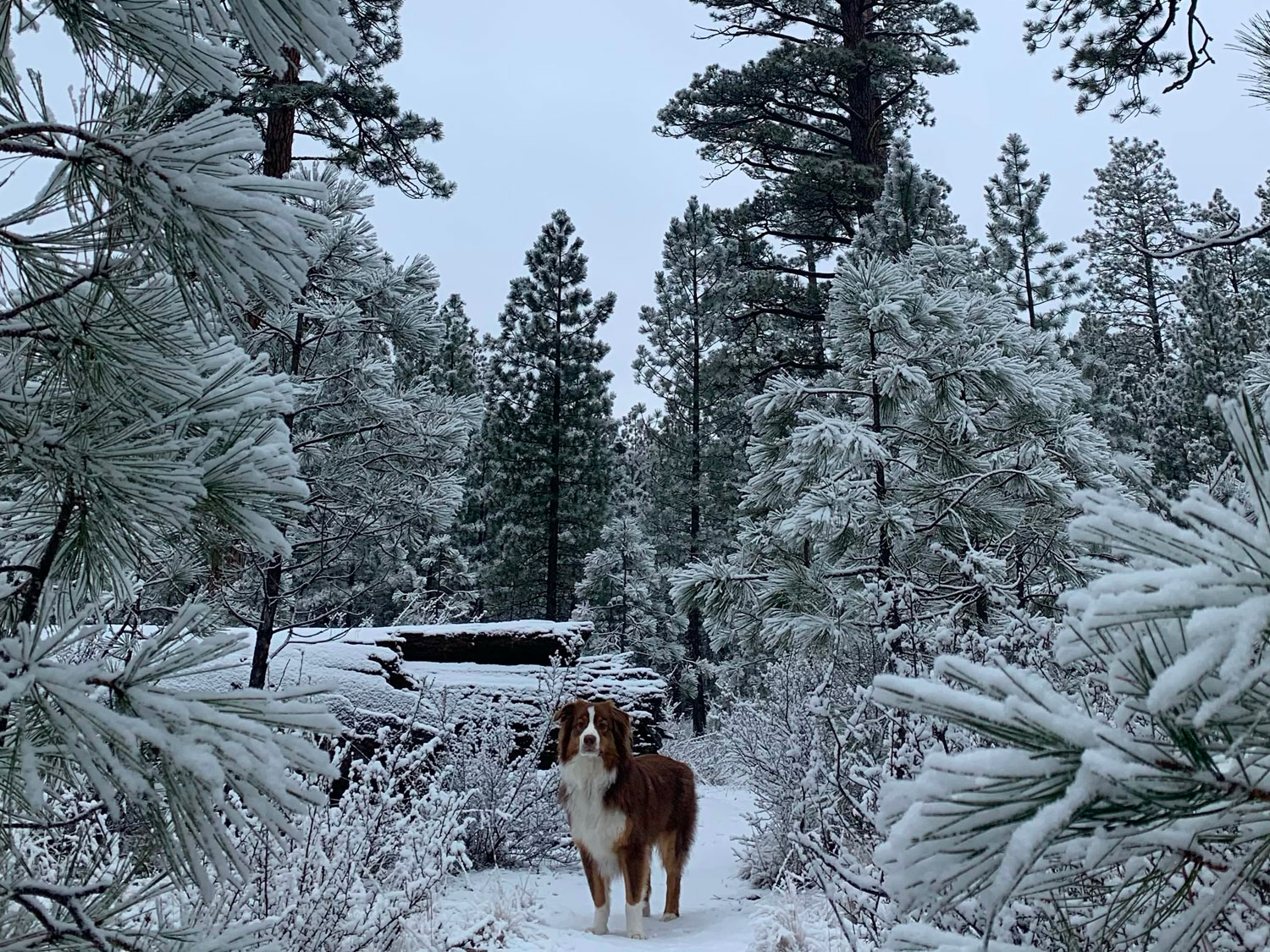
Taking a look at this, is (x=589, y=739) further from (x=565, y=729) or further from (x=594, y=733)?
(x=565, y=729)

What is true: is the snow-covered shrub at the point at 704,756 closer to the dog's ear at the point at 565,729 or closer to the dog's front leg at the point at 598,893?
the dog's ear at the point at 565,729

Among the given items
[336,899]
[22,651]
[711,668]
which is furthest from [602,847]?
[711,668]

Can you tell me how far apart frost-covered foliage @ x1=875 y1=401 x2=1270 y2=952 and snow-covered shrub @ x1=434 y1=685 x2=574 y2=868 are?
21.8ft

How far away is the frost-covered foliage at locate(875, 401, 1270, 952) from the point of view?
0.65 metres

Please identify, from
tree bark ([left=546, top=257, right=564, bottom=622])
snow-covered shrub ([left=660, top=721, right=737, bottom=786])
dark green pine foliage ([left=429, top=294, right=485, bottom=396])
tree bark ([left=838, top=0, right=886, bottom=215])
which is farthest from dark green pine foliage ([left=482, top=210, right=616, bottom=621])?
tree bark ([left=838, top=0, right=886, bottom=215])

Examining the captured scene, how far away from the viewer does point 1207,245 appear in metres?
3.38

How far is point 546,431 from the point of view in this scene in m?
25.3

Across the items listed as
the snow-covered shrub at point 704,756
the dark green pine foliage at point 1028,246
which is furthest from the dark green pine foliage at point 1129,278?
the snow-covered shrub at point 704,756

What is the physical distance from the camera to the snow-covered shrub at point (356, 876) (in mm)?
→ 3449

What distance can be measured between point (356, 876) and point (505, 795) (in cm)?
380

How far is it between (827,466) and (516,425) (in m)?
19.6

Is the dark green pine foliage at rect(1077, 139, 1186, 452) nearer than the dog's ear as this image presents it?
No

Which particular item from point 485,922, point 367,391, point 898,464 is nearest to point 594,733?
point 485,922

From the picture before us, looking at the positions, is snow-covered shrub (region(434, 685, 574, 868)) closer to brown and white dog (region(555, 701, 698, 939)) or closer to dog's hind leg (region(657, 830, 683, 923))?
dog's hind leg (region(657, 830, 683, 923))
